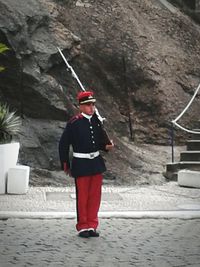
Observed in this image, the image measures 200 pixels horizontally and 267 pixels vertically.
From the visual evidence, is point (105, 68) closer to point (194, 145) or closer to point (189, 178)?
point (194, 145)

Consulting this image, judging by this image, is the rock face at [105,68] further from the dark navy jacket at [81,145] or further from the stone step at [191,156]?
the dark navy jacket at [81,145]

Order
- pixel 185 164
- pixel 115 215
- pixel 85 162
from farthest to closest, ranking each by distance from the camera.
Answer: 1. pixel 185 164
2. pixel 115 215
3. pixel 85 162

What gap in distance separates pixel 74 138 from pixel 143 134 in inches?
447

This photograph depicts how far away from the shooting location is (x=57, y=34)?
60.1 ft

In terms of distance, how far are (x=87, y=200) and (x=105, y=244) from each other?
30.3 inches

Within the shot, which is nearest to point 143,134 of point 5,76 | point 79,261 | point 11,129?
point 5,76

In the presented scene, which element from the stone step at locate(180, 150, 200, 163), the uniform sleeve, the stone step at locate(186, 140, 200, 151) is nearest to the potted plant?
the uniform sleeve

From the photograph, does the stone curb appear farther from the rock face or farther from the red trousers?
the rock face

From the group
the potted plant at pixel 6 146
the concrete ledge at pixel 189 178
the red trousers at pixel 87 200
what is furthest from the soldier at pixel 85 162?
the concrete ledge at pixel 189 178

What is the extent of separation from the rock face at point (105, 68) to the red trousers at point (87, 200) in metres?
5.99

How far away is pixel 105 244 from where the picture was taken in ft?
24.5

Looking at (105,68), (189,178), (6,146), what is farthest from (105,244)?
(105,68)

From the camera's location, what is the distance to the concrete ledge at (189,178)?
41.8ft

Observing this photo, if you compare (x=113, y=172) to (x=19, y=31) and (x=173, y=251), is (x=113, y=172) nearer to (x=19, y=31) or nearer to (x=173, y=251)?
(x=19, y=31)
